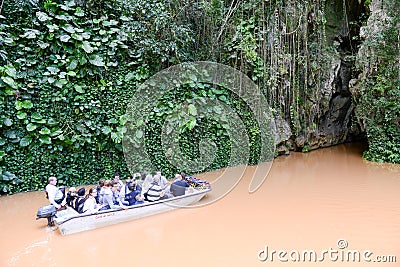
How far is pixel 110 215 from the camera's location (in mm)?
5012

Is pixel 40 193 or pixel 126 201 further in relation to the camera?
pixel 40 193

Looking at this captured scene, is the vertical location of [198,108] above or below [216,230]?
above

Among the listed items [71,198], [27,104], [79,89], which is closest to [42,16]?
[79,89]

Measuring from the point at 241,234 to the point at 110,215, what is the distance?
2043mm

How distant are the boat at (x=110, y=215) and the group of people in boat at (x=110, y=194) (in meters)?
0.10

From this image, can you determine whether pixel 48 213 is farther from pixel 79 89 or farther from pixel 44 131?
pixel 79 89

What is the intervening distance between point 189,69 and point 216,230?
4684mm

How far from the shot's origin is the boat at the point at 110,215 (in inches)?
185

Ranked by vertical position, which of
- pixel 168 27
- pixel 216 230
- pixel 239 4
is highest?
pixel 239 4

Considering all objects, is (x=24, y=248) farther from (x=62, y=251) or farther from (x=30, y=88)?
(x=30, y=88)

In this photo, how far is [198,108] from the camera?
27.7ft

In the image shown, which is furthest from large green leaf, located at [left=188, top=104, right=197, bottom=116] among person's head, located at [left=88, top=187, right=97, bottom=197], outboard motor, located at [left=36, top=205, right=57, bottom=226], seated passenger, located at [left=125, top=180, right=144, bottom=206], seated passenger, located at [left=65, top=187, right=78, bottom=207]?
outboard motor, located at [left=36, top=205, right=57, bottom=226]

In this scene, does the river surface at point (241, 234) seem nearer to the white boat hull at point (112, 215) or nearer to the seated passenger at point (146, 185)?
the white boat hull at point (112, 215)

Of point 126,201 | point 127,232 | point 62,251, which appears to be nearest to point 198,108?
point 126,201
